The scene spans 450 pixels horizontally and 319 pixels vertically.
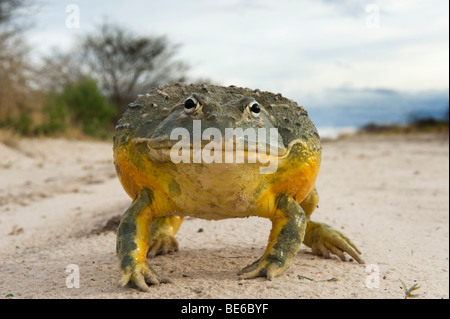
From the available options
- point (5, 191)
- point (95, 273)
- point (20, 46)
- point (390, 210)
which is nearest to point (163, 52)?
point (20, 46)

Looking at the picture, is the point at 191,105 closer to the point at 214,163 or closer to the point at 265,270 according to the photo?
the point at 214,163

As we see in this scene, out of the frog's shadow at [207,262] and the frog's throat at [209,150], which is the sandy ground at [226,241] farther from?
the frog's throat at [209,150]

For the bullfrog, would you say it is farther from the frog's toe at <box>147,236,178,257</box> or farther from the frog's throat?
the frog's toe at <box>147,236,178,257</box>

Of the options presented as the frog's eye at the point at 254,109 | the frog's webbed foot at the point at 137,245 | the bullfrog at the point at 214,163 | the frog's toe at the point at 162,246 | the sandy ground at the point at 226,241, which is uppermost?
the frog's eye at the point at 254,109

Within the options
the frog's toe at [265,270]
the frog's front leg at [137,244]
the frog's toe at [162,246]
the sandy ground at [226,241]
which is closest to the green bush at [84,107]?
the sandy ground at [226,241]

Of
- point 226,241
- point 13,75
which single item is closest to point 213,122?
point 226,241

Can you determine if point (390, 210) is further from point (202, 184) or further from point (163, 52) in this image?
point (163, 52)
